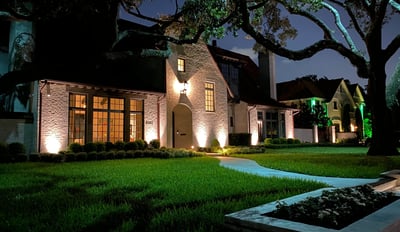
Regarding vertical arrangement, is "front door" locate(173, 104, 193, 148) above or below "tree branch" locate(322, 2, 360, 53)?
below

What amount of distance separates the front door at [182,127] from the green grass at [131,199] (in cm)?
1030

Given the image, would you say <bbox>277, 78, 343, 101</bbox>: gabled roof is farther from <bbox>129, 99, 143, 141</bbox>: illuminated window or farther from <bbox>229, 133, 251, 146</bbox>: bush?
<bbox>129, 99, 143, 141</bbox>: illuminated window

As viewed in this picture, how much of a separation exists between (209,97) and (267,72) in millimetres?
Answer: 8751

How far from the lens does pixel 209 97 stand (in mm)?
19344

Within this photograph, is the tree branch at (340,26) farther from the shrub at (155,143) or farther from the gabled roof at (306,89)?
the gabled roof at (306,89)

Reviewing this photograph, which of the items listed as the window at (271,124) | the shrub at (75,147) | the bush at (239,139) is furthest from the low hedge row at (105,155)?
the window at (271,124)

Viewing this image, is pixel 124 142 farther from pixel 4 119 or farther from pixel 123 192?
pixel 123 192

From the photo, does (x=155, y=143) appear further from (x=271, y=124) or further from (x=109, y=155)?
(x=271, y=124)

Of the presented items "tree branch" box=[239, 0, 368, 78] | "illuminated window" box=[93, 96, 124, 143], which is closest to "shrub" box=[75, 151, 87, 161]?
"illuminated window" box=[93, 96, 124, 143]

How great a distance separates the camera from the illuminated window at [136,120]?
15.5 m

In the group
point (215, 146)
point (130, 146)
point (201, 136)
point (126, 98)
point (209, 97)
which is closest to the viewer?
point (130, 146)

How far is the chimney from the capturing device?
1008 inches

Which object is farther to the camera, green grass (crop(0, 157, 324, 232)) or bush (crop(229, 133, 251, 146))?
bush (crop(229, 133, 251, 146))

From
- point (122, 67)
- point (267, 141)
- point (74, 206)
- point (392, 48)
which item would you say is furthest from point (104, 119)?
point (392, 48)
